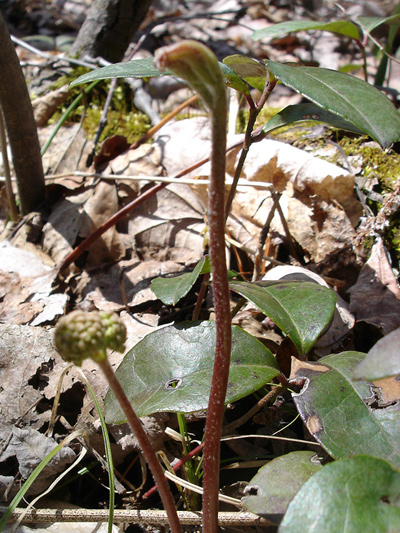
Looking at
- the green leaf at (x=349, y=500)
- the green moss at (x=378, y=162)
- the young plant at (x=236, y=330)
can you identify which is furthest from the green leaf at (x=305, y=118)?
the green leaf at (x=349, y=500)

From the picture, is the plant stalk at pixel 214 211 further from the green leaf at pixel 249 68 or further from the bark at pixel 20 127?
the bark at pixel 20 127

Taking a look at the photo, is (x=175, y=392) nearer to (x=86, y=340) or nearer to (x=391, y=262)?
(x=86, y=340)

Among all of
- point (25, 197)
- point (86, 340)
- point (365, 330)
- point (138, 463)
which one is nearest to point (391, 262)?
point (365, 330)

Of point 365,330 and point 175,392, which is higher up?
point 175,392

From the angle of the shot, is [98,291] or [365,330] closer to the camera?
[365,330]

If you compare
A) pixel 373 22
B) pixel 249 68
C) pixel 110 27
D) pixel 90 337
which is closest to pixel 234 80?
pixel 249 68

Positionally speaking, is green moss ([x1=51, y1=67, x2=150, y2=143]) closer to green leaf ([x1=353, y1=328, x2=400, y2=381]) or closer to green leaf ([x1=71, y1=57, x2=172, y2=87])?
green leaf ([x1=71, y1=57, x2=172, y2=87])

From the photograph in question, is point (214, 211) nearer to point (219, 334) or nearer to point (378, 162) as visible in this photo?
point (219, 334)

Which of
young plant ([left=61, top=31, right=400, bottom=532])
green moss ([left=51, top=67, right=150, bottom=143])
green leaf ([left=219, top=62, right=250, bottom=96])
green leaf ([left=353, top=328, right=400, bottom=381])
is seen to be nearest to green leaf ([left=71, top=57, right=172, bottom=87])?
young plant ([left=61, top=31, right=400, bottom=532])
